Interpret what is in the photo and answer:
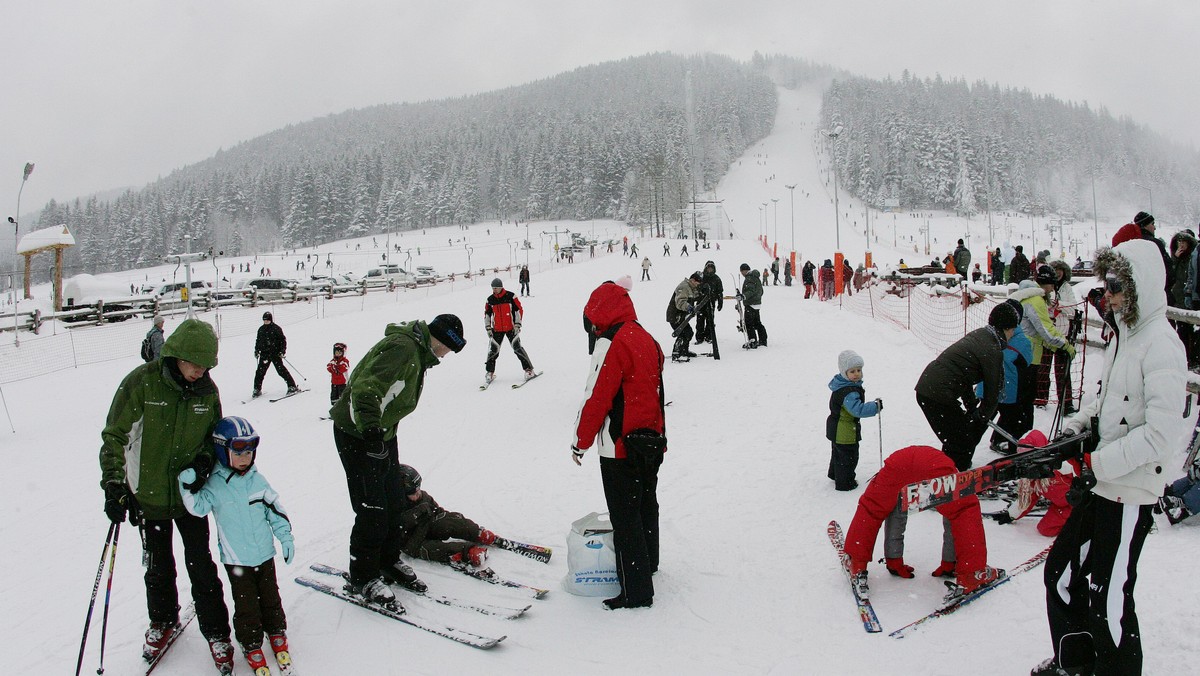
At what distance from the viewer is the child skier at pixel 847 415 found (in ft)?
19.8

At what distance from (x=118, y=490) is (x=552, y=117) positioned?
162911 mm

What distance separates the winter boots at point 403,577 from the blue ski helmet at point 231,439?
4.58 feet

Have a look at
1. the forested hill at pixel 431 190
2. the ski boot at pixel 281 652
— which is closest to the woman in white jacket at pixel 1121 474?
the ski boot at pixel 281 652

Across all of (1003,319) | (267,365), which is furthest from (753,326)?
(267,365)

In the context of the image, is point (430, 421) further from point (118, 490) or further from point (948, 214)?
point (948, 214)

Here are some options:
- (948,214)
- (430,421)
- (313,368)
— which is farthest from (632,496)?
(948,214)

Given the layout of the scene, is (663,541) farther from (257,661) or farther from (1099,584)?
(1099,584)

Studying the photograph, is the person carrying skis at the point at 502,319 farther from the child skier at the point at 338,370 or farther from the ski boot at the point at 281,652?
the ski boot at the point at 281,652

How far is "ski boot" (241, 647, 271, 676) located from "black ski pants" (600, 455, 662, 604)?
6.92 feet

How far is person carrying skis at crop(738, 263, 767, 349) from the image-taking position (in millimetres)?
13797

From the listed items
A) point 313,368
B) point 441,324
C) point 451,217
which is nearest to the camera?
point 441,324

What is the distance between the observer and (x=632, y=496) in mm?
4387

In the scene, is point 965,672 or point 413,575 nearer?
point 965,672

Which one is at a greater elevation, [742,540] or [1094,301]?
[1094,301]
